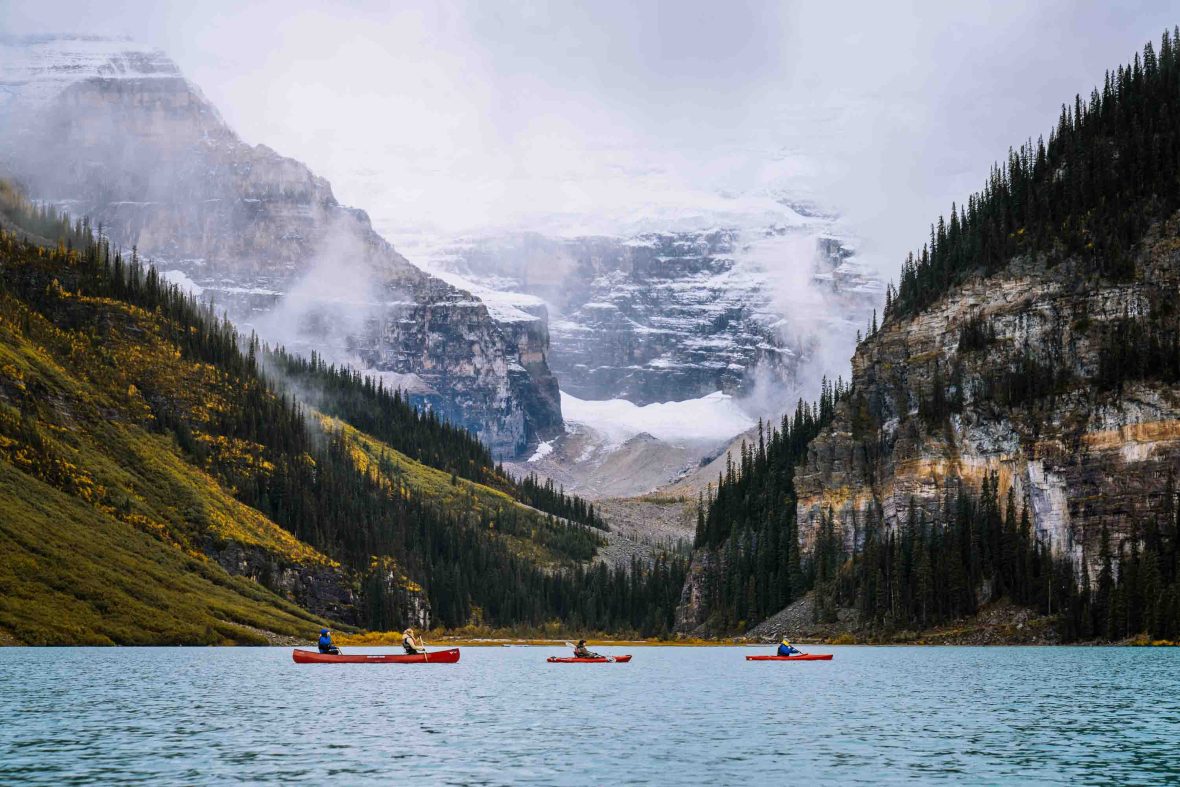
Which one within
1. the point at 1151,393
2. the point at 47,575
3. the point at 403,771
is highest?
the point at 1151,393

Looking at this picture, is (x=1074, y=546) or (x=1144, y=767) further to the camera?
(x=1074, y=546)

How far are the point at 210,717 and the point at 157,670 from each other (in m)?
45.8

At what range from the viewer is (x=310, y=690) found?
4262 inches

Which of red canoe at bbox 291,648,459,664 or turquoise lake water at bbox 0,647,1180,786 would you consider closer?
turquoise lake water at bbox 0,647,1180,786

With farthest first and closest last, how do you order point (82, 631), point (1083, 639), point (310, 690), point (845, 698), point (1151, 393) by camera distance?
point (1151, 393) → point (1083, 639) → point (82, 631) → point (310, 690) → point (845, 698)

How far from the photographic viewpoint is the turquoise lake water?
2413 inches

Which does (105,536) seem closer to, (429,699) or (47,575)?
(47,575)

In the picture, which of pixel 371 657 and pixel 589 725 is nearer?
pixel 589 725

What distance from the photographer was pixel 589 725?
81.6m

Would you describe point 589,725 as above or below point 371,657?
below

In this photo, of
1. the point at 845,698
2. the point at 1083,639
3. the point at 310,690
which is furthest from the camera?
the point at 1083,639

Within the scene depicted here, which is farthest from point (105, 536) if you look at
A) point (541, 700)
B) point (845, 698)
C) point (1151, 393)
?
point (1151, 393)

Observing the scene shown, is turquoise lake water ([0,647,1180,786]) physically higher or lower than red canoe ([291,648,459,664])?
lower

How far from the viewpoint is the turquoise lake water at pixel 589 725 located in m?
61.3
